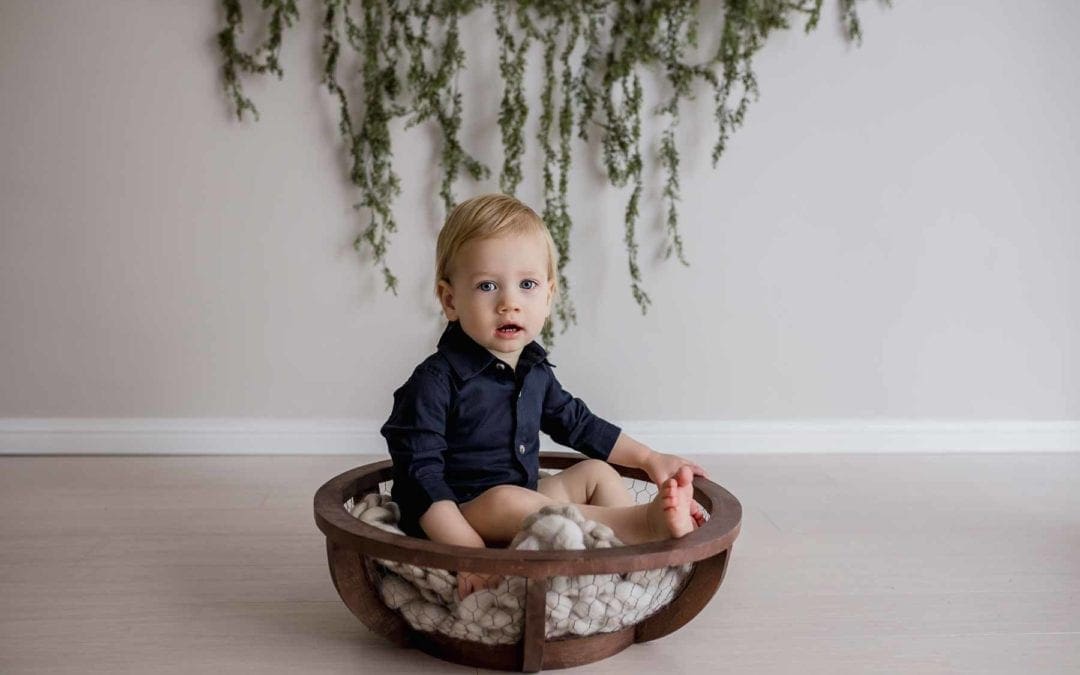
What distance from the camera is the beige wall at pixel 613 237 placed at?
86.6 inches

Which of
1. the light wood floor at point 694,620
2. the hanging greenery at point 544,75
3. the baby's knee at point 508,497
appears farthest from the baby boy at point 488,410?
the hanging greenery at point 544,75

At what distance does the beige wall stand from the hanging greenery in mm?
44

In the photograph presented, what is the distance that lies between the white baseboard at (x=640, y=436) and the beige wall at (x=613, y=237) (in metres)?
0.03

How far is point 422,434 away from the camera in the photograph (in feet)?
4.34

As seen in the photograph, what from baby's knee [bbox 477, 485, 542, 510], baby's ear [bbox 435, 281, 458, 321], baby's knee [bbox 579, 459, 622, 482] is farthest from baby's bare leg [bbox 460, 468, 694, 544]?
baby's ear [bbox 435, 281, 458, 321]

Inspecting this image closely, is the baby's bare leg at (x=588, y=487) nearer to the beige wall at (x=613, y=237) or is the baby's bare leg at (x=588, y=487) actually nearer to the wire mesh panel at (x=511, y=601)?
the wire mesh panel at (x=511, y=601)

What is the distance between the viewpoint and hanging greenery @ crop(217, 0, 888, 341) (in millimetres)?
2184

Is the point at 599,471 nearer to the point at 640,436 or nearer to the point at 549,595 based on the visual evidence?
the point at 549,595

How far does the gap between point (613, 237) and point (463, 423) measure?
3.36 ft

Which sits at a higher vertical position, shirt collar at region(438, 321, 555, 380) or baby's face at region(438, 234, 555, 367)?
baby's face at region(438, 234, 555, 367)

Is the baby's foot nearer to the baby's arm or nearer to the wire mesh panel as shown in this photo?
the wire mesh panel

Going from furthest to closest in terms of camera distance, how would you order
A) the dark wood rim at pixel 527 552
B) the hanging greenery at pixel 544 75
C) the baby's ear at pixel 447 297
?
the hanging greenery at pixel 544 75 < the baby's ear at pixel 447 297 < the dark wood rim at pixel 527 552

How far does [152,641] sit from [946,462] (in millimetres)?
1795

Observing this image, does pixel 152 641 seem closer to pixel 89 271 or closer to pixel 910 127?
pixel 89 271
